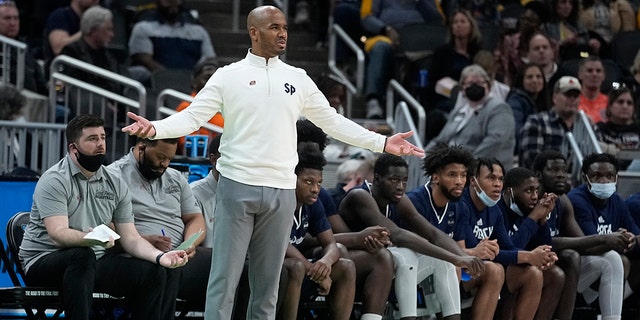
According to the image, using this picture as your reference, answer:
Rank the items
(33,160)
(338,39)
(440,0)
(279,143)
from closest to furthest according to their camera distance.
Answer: (279,143)
(33,160)
(338,39)
(440,0)

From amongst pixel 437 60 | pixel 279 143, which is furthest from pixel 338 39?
pixel 279 143

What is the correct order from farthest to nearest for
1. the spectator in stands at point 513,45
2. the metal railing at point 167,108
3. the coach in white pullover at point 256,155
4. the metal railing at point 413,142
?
the spectator in stands at point 513,45 → the metal railing at point 413,142 → the metal railing at point 167,108 → the coach in white pullover at point 256,155

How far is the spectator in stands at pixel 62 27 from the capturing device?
12359mm

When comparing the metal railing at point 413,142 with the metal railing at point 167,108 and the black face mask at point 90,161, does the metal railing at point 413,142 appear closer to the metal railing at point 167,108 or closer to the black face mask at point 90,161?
the metal railing at point 167,108

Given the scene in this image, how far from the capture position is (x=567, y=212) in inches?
400

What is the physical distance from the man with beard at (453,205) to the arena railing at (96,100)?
2691mm

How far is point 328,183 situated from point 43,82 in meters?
2.75

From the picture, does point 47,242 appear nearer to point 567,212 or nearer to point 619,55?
point 567,212

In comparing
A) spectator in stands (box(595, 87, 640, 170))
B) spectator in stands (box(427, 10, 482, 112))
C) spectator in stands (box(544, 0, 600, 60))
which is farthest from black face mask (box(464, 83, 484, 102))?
spectator in stands (box(544, 0, 600, 60))

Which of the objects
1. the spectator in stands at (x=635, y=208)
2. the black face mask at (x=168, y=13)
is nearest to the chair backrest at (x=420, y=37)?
the black face mask at (x=168, y=13)

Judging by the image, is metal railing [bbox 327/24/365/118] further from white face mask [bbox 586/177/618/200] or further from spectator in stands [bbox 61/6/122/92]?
white face mask [bbox 586/177/618/200]

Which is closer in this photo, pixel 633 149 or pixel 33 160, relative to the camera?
pixel 33 160

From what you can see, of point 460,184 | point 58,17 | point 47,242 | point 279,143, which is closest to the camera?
point 279,143

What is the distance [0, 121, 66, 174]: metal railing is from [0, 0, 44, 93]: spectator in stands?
1.74 m
